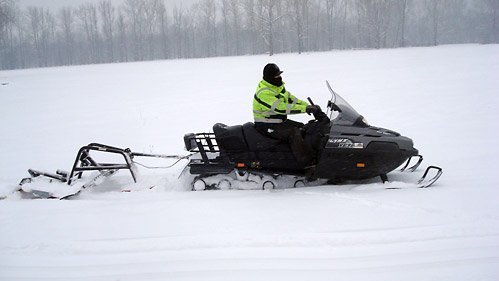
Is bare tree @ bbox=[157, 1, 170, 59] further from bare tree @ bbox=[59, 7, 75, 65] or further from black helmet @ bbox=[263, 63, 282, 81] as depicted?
black helmet @ bbox=[263, 63, 282, 81]

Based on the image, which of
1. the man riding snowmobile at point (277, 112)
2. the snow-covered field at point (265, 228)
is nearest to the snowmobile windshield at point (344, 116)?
the man riding snowmobile at point (277, 112)

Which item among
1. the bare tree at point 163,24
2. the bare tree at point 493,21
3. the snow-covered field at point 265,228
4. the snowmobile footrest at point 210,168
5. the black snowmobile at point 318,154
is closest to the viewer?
the snow-covered field at point 265,228

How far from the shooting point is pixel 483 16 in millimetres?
63438

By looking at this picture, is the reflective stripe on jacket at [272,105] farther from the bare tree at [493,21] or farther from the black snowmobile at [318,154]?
the bare tree at [493,21]

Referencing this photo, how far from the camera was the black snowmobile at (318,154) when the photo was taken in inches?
201

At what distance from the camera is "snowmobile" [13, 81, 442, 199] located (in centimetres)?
513

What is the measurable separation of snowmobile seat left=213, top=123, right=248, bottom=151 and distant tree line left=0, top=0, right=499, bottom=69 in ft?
172

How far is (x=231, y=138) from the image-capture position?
5.48 meters

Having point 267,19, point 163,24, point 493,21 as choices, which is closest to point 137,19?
point 163,24

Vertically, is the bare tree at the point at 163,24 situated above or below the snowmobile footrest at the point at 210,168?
above

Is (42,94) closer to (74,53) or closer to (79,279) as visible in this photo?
(79,279)

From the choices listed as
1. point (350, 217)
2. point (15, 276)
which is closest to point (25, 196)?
point (15, 276)

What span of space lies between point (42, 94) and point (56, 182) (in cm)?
1627

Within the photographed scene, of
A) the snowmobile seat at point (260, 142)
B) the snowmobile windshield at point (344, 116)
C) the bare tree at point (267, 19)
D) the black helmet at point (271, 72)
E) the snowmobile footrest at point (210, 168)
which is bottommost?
the snowmobile footrest at point (210, 168)
